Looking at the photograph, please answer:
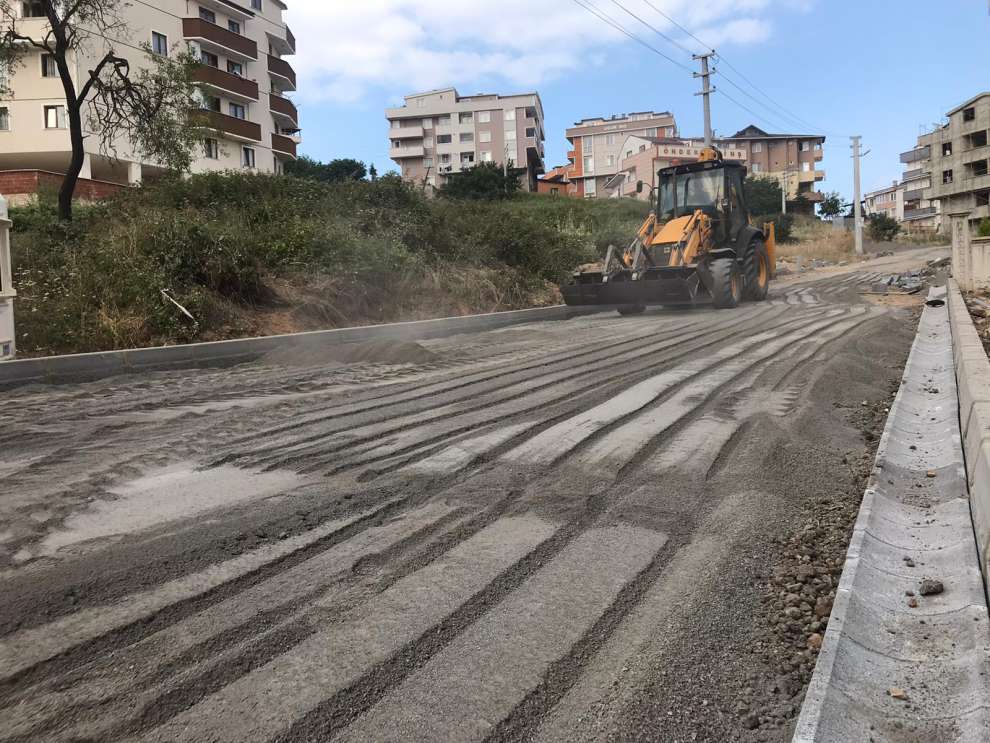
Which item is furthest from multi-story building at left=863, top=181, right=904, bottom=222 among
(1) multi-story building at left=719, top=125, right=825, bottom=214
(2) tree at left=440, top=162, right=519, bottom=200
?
(2) tree at left=440, top=162, right=519, bottom=200

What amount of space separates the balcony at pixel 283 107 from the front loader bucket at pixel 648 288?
127 ft

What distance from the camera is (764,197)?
7156cm

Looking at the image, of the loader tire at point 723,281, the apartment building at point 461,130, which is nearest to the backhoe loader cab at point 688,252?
the loader tire at point 723,281

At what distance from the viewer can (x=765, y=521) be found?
3871 mm

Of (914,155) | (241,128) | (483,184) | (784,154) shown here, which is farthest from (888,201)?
(241,128)

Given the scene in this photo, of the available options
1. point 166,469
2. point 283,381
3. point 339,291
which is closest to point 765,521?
point 166,469

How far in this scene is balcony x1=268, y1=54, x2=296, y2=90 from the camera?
4891 centimetres

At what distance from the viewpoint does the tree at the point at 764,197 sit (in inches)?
2798

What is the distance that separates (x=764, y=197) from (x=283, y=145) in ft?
153

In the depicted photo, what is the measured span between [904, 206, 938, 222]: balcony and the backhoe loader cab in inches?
3893

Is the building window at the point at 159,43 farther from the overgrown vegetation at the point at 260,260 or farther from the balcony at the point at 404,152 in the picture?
the balcony at the point at 404,152

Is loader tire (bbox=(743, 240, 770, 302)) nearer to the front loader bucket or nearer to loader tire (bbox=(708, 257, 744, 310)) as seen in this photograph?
loader tire (bbox=(708, 257, 744, 310))

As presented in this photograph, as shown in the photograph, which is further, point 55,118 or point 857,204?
point 857,204

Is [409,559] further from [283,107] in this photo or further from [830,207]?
[830,207]
